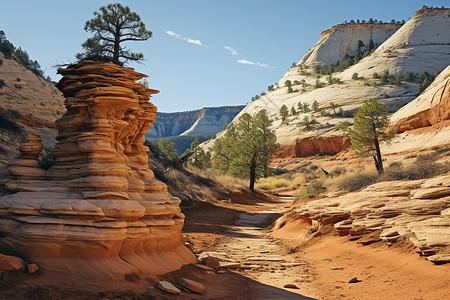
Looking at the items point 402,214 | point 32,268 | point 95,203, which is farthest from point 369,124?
point 32,268

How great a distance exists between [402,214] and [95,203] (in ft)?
28.8

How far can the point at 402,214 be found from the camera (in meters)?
10.7

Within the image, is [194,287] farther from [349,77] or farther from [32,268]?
[349,77]

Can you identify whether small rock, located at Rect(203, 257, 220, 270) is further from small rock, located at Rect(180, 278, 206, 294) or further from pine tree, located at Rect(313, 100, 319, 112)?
pine tree, located at Rect(313, 100, 319, 112)

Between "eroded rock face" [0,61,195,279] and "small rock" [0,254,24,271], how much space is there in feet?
1.27

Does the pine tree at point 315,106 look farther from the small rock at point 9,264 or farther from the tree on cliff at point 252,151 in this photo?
the small rock at point 9,264

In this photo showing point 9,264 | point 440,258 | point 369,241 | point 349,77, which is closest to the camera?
point 9,264

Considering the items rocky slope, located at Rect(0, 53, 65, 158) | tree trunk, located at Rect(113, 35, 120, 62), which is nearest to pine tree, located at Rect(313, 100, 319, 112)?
rocky slope, located at Rect(0, 53, 65, 158)

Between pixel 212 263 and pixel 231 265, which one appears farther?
pixel 231 265

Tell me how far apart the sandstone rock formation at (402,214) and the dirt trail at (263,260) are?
7.79ft

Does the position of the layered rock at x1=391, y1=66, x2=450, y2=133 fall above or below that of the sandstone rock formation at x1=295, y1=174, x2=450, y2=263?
above

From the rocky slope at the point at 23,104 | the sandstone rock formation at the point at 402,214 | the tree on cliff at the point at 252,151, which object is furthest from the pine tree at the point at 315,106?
the sandstone rock formation at the point at 402,214

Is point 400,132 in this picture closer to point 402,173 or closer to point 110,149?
point 402,173

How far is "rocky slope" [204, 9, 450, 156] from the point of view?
6550cm
